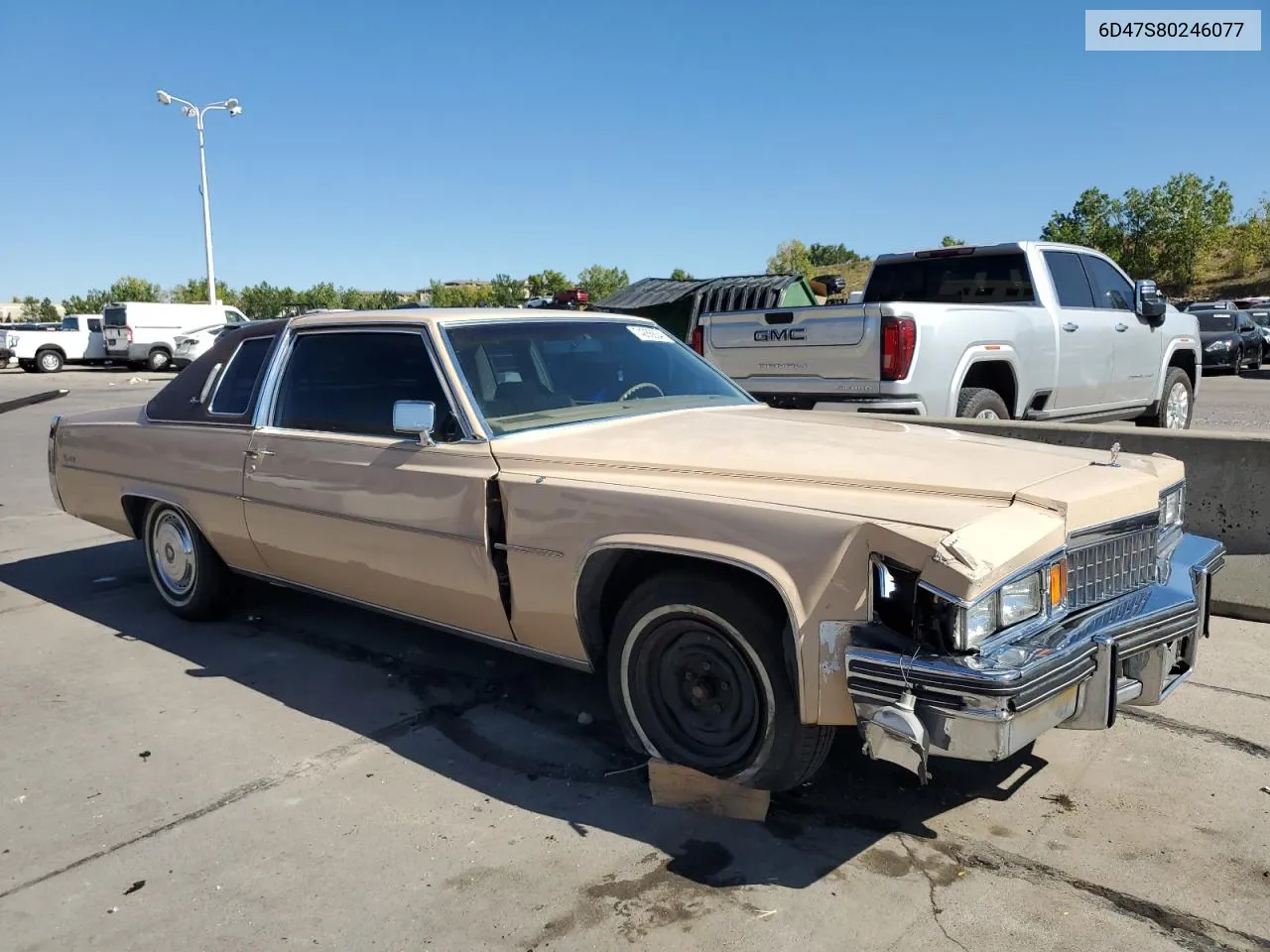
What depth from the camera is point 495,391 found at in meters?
4.00

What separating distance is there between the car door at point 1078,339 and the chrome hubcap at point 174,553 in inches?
256

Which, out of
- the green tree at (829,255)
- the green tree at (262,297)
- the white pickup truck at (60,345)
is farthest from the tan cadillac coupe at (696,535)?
the green tree at (829,255)

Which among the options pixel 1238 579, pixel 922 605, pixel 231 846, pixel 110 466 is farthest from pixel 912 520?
pixel 110 466

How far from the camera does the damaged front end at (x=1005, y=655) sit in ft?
8.44

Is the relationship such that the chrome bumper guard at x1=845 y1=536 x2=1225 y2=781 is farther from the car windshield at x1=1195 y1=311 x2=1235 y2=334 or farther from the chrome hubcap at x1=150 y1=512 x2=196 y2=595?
the car windshield at x1=1195 y1=311 x2=1235 y2=334

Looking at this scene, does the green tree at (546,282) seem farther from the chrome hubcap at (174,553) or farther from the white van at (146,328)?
the chrome hubcap at (174,553)

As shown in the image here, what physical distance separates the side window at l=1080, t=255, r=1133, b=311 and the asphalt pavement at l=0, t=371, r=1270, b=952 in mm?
4725

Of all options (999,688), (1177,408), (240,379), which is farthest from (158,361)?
(999,688)

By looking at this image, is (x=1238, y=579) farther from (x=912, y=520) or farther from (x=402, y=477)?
(x=402, y=477)

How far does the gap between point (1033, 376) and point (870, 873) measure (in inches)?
227

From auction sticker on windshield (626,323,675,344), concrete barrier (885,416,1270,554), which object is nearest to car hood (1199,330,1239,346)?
concrete barrier (885,416,1270,554)

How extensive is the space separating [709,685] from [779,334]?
4559mm

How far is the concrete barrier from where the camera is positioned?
17.5 feet

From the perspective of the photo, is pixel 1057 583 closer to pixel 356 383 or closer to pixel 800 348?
pixel 356 383
